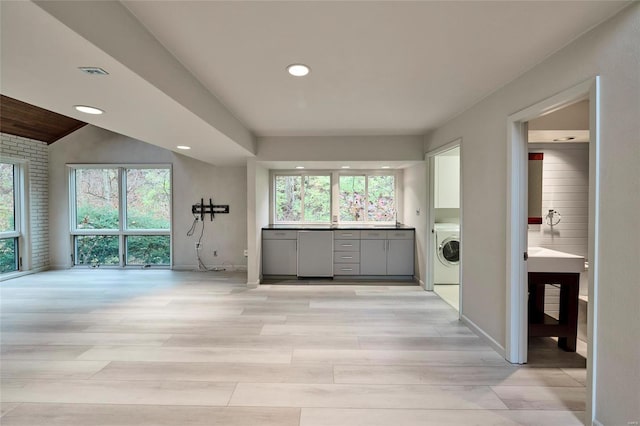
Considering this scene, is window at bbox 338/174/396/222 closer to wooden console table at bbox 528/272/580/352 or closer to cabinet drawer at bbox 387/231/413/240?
cabinet drawer at bbox 387/231/413/240

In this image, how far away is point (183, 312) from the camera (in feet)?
11.5

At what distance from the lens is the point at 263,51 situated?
190cm

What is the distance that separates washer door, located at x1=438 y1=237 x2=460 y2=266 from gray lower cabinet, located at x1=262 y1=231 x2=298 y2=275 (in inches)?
92.5

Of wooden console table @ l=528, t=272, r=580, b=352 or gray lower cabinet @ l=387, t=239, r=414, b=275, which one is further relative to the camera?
gray lower cabinet @ l=387, t=239, r=414, b=275

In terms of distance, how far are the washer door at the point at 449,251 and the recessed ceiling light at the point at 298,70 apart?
11.6ft

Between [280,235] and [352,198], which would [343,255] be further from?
[352,198]

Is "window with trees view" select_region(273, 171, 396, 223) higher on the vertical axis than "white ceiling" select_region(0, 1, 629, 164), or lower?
lower

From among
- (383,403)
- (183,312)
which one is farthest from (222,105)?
(383,403)

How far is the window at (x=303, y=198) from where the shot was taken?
5.77m

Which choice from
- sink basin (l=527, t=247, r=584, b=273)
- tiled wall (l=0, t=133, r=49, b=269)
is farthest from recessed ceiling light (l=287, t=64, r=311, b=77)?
tiled wall (l=0, t=133, r=49, b=269)

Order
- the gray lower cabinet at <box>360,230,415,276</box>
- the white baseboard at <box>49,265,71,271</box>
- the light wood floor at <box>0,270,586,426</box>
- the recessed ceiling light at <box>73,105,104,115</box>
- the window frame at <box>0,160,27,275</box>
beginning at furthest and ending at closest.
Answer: the white baseboard at <box>49,265,71,271</box> < the window frame at <box>0,160,27,275</box> < the gray lower cabinet at <box>360,230,415,276</box> < the recessed ceiling light at <box>73,105,104,115</box> < the light wood floor at <box>0,270,586,426</box>

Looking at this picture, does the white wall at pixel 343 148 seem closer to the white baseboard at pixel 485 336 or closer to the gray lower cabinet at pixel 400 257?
the gray lower cabinet at pixel 400 257

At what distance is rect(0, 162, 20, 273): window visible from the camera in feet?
16.6

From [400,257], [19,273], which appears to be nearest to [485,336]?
[400,257]
